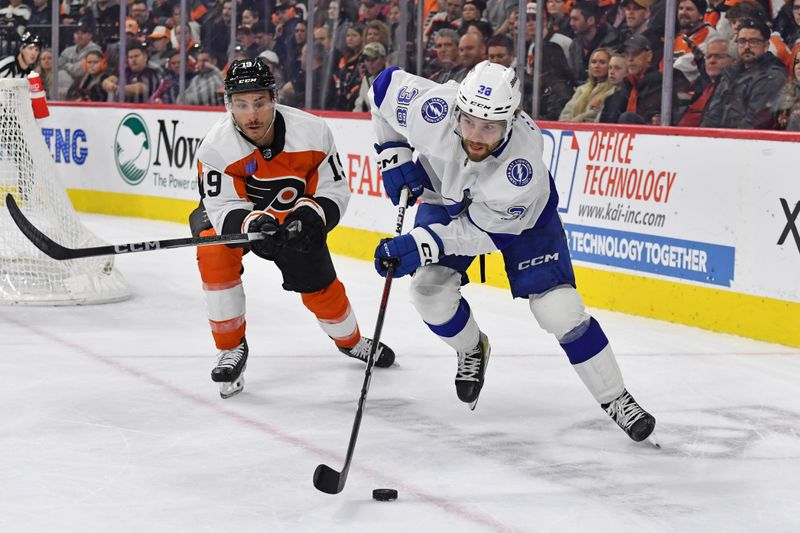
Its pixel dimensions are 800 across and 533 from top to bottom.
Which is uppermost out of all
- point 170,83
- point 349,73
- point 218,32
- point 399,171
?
point 399,171

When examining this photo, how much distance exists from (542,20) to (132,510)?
167 inches

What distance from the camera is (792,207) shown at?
4457 millimetres

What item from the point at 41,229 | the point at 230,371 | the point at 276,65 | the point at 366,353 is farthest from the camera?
the point at 276,65

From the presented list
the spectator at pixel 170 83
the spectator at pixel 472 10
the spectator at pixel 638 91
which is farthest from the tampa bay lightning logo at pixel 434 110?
the spectator at pixel 170 83

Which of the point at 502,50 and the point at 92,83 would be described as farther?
the point at 92,83

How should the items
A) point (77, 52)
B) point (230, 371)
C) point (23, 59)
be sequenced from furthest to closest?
point (77, 52) < point (23, 59) < point (230, 371)

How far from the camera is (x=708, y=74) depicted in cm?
526

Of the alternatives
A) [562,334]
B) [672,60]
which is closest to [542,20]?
[672,60]

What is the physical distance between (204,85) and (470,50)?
2.81m

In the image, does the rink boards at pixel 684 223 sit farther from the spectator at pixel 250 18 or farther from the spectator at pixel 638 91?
the spectator at pixel 250 18

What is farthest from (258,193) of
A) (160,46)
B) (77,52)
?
(77,52)

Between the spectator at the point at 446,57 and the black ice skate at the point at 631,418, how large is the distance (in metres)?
3.79

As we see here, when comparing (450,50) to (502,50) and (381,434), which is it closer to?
(502,50)

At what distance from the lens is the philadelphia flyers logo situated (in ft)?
11.6
